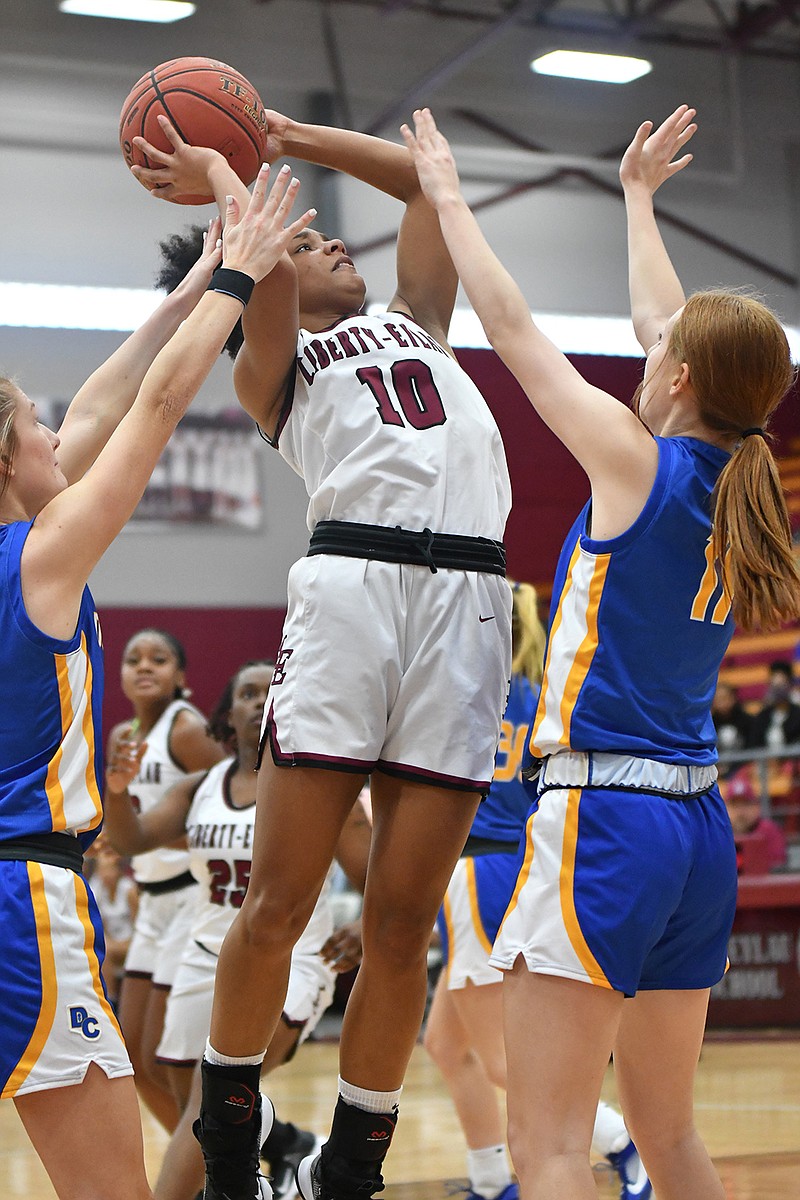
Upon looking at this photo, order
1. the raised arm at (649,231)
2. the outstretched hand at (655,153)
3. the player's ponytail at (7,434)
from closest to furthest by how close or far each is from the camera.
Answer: the player's ponytail at (7,434) → the raised arm at (649,231) → the outstretched hand at (655,153)

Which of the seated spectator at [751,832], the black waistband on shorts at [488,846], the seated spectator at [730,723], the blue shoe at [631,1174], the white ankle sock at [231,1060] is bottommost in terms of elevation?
the seated spectator at [751,832]

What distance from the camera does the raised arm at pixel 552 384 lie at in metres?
2.99

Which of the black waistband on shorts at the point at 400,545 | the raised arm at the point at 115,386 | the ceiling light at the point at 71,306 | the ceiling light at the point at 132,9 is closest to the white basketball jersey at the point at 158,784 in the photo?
the raised arm at the point at 115,386

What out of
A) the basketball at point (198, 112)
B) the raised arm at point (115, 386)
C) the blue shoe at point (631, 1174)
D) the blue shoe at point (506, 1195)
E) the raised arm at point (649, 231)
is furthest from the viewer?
the blue shoe at point (506, 1195)

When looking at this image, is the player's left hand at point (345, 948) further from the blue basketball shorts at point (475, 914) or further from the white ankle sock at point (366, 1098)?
the white ankle sock at point (366, 1098)

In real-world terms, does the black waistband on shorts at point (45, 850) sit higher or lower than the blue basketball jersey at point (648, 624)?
lower

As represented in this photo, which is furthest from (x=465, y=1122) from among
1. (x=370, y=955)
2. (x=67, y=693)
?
(x=67, y=693)

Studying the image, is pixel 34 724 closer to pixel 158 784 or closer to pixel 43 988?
pixel 43 988

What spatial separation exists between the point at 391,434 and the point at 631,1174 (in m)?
2.94

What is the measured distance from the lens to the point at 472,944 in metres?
5.77

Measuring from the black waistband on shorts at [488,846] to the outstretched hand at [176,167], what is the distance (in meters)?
3.05

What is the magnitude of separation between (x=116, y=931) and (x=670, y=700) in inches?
378

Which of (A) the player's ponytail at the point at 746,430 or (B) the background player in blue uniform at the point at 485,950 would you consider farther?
(B) the background player in blue uniform at the point at 485,950

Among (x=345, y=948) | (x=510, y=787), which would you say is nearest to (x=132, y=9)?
(x=510, y=787)
